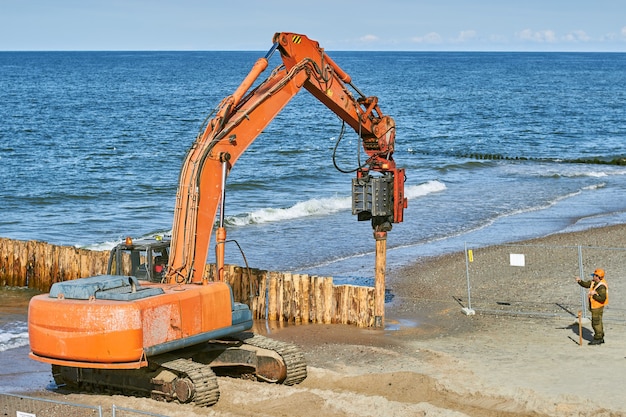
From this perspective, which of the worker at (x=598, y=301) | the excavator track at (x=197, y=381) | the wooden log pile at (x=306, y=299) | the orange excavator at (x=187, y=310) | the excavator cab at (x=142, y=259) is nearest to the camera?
the orange excavator at (x=187, y=310)

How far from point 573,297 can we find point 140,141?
5458 cm

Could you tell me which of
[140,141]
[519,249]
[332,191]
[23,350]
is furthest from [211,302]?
[140,141]

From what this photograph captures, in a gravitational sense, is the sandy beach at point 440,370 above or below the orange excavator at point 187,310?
below

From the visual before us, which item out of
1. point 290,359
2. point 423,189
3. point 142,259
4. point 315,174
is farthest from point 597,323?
point 315,174

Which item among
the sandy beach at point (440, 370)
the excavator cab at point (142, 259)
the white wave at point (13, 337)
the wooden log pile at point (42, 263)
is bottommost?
the white wave at point (13, 337)

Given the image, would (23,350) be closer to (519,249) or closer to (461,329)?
(461,329)

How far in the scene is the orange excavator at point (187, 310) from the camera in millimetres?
16266

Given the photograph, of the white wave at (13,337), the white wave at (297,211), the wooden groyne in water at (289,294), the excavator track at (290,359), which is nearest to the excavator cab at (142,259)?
the excavator track at (290,359)

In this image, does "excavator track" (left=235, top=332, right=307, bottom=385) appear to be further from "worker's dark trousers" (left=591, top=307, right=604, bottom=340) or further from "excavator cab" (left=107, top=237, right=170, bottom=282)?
"worker's dark trousers" (left=591, top=307, right=604, bottom=340)

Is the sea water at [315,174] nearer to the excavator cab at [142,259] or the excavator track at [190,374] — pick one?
the excavator track at [190,374]

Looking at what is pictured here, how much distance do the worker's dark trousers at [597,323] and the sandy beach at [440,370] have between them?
252 mm

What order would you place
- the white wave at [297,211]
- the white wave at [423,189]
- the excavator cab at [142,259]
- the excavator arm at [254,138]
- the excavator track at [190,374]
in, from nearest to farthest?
the excavator track at [190,374]
the excavator arm at [254,138]
the excavator cab at [142,259]
the white wave at [297,211]
the white wave at [423,189]

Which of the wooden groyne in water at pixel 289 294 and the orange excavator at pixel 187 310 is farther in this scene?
the wooden groyne in water at pixel 289 294

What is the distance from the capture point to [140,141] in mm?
76250
